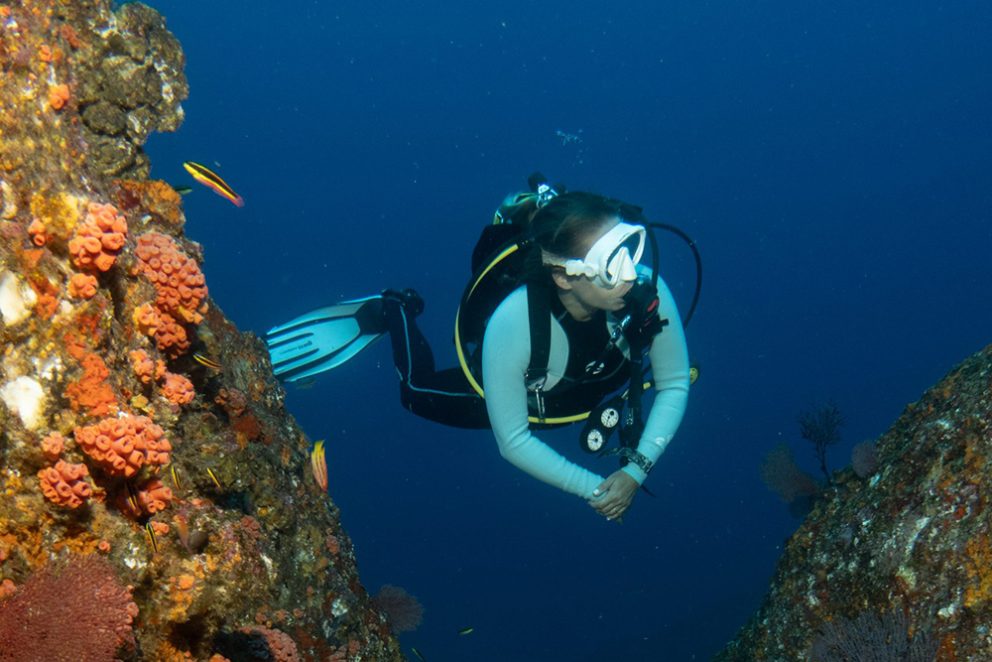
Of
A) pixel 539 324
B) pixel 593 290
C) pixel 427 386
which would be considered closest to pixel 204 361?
pixel 539 324

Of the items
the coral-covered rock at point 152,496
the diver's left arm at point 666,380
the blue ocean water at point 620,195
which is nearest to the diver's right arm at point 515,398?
the diver's left arm at point 666,380

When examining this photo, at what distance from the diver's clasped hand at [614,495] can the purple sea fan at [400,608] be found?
1901 mm

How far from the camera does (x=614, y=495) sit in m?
4.39

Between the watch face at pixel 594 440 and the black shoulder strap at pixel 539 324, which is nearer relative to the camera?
the black shoulder strap at pixel 539 324

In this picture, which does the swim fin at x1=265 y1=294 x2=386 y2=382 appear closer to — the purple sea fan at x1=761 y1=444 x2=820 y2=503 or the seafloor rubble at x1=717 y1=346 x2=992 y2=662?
the purple sea fan at x1=761 y1=444 x2=820 y2=503

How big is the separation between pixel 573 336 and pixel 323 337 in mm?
3494

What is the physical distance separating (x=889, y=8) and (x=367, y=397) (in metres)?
88.9

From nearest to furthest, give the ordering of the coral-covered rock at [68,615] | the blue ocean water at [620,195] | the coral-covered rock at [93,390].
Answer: the coral-covered rock at [68,615]
the coral-covered rock at [93,390]
the blue ocean water at [620,195]

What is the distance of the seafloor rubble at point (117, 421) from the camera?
195 centimetres

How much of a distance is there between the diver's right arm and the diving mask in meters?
0.50

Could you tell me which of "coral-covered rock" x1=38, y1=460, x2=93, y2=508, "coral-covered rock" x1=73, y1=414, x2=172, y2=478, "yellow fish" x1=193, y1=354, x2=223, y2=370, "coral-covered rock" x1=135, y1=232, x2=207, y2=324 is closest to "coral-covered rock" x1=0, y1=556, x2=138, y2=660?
"coral-covered rock" x1=38, y1=460, x2=93, y2=508

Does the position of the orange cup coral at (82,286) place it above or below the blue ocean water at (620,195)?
below

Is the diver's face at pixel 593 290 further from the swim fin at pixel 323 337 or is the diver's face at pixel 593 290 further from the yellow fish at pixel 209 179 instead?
the swim fin at pixel 323 337

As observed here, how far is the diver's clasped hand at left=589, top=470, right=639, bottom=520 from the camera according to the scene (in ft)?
14.4
